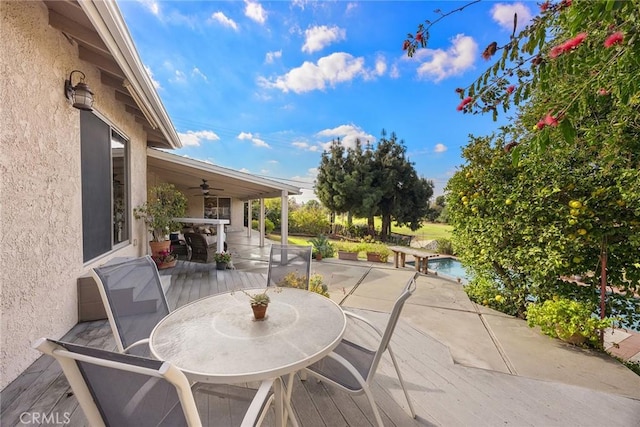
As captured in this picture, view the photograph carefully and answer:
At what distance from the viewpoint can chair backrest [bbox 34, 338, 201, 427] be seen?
756 mm

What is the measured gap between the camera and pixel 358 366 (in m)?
1.79

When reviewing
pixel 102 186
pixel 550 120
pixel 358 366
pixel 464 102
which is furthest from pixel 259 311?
pixel 102 186

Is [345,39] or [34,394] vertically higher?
[345,39]

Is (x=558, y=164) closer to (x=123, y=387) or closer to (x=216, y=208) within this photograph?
(x=123, y=387)

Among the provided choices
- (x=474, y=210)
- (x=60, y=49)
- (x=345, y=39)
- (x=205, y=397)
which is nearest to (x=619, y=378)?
(x=474, y=210)

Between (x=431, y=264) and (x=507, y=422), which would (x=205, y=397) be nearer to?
(x=507, y=422)

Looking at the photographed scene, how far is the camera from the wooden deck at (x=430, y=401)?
1796mm

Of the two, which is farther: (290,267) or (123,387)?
(290,267)

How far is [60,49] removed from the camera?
2.59m

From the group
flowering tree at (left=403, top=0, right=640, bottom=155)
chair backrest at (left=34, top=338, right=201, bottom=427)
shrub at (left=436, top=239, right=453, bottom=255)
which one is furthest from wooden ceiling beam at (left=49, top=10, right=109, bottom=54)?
shrub at (left=436, top=239, right=453, bottom=255)

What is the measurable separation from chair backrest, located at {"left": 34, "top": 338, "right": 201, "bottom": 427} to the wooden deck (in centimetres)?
54

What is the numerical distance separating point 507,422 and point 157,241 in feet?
21.0

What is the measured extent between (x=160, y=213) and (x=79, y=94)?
3.26 meters

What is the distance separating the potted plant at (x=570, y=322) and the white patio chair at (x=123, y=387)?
4.13 meters
